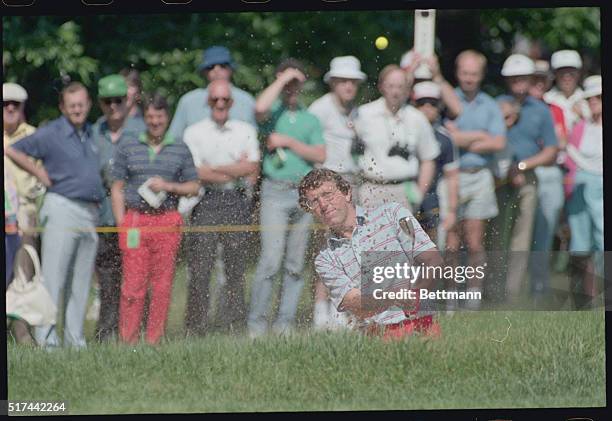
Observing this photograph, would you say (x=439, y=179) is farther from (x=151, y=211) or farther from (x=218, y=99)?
(x=151, y=211)

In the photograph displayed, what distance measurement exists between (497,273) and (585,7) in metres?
1.32

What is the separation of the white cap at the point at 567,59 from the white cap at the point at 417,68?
0.60 m

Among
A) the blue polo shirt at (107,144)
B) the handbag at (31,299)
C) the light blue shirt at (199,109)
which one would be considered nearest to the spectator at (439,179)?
the light blue shirt at (199,109)

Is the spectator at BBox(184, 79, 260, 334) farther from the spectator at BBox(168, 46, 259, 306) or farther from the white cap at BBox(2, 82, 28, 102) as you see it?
the white cap at BBox(2, 82, 28, 102)

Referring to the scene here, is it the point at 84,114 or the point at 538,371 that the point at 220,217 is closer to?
Answer: the point at 84,114

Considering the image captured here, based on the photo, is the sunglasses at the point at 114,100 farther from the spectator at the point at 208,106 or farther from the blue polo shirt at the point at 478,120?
the blue polo shirt at the point at 478,120

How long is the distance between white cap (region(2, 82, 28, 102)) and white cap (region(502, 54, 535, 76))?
2298mm

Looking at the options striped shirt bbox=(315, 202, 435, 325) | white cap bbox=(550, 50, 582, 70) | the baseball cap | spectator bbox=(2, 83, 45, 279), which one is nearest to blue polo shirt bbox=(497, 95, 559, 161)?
white cap bbox=(550, 50, 582, 70)

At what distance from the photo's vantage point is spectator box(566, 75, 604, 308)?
7.80m

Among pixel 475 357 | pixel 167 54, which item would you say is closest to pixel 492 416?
pixel 475 357

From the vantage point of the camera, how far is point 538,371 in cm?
779

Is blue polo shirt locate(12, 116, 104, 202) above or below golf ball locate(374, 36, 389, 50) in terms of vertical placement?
below

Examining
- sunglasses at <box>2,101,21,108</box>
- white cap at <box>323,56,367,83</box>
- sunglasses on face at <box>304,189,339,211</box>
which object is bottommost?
sunglasses on face at <box>304,189,339,211</box>

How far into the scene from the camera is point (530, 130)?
7.86 metres
